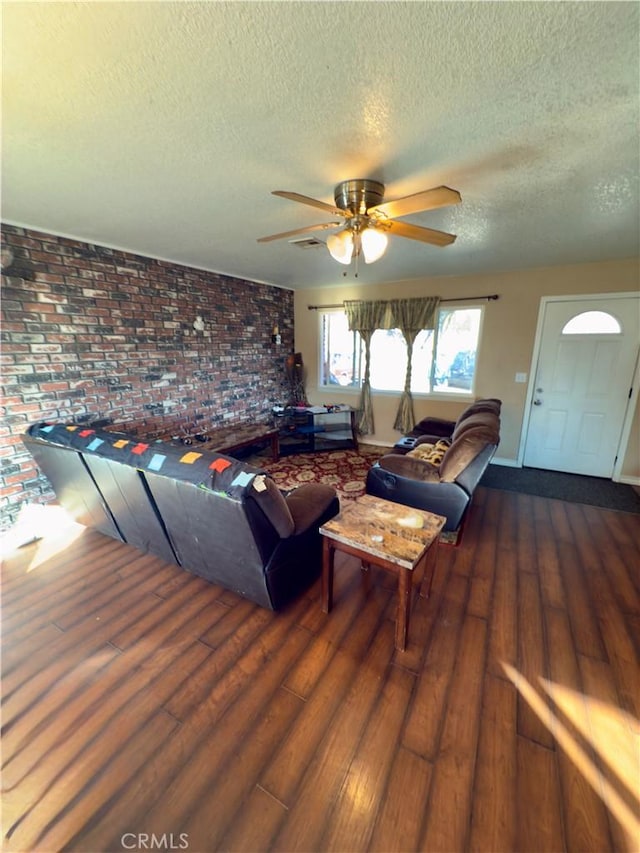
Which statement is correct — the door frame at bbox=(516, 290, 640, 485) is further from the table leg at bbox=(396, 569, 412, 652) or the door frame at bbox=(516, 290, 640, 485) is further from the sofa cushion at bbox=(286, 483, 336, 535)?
the table leg at bbox=(396, 569, 412, 652)

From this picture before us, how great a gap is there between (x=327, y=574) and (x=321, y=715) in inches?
23.6

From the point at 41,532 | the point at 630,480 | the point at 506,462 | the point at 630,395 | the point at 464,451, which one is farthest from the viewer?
the point at 506,462

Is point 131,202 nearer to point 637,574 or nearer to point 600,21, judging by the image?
point 600,21

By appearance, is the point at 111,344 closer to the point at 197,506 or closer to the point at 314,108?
the point at 197,506

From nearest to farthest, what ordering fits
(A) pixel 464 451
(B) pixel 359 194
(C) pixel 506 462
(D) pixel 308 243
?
(B) pixel 359 194
(A) pixel 464 451
(D) pixel 308 243
(C) pixel 506 462

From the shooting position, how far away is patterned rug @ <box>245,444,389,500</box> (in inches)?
141

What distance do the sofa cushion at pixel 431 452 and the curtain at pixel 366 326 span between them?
1635 millimetres

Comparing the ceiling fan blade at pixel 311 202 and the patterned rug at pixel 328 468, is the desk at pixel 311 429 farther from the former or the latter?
the ceiling fan blade at pixel 311 202

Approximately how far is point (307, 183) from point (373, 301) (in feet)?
9.77

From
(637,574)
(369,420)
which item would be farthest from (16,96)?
(369,420)

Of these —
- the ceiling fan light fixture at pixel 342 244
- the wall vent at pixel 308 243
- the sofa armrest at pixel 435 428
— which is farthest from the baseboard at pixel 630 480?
the wall vent at pixel 308 243

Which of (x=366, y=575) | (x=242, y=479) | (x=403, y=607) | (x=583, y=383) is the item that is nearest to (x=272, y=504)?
(x=242, y=479)

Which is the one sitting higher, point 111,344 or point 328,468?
point 111,344

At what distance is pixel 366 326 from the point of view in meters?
4.75
